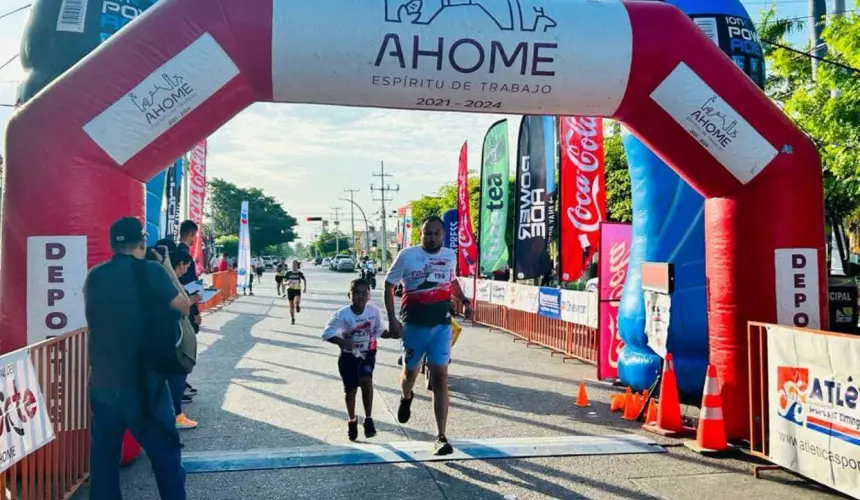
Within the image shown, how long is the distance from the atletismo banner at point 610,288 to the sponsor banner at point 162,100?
5.17 meters

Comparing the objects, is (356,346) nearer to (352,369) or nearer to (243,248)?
(352,369)

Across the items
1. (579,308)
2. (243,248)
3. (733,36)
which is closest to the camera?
(733,36)

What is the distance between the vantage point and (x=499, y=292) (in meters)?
15.1

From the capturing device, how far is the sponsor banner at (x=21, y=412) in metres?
3.51

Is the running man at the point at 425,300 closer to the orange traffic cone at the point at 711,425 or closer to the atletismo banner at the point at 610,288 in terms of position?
the orange traffic cone at the point at 711,425

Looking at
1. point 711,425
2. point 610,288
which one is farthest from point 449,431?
point 610,288

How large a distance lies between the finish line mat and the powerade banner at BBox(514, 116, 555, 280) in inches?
283

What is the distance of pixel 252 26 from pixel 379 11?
983 millimetres

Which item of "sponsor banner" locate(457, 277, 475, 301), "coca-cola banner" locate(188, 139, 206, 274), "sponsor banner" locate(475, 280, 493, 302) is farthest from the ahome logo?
"coca-cola banner" locate(188, 139, 206, 274)

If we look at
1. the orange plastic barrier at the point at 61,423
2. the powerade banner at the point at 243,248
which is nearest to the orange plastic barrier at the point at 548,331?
the orange plastic barrier at the point at 61,423

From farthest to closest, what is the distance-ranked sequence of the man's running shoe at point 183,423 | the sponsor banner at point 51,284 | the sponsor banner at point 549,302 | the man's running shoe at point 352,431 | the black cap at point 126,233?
the sponsor banner at point 549,302
the man's running shoe at point 183,423
the man's running shoe at point 352,431
the sponsor banner at point 51,284
the black cap at point 126,233

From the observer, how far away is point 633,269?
299 inches

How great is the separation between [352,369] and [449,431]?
3.66 feet

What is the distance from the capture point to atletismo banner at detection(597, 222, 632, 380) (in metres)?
8.45
